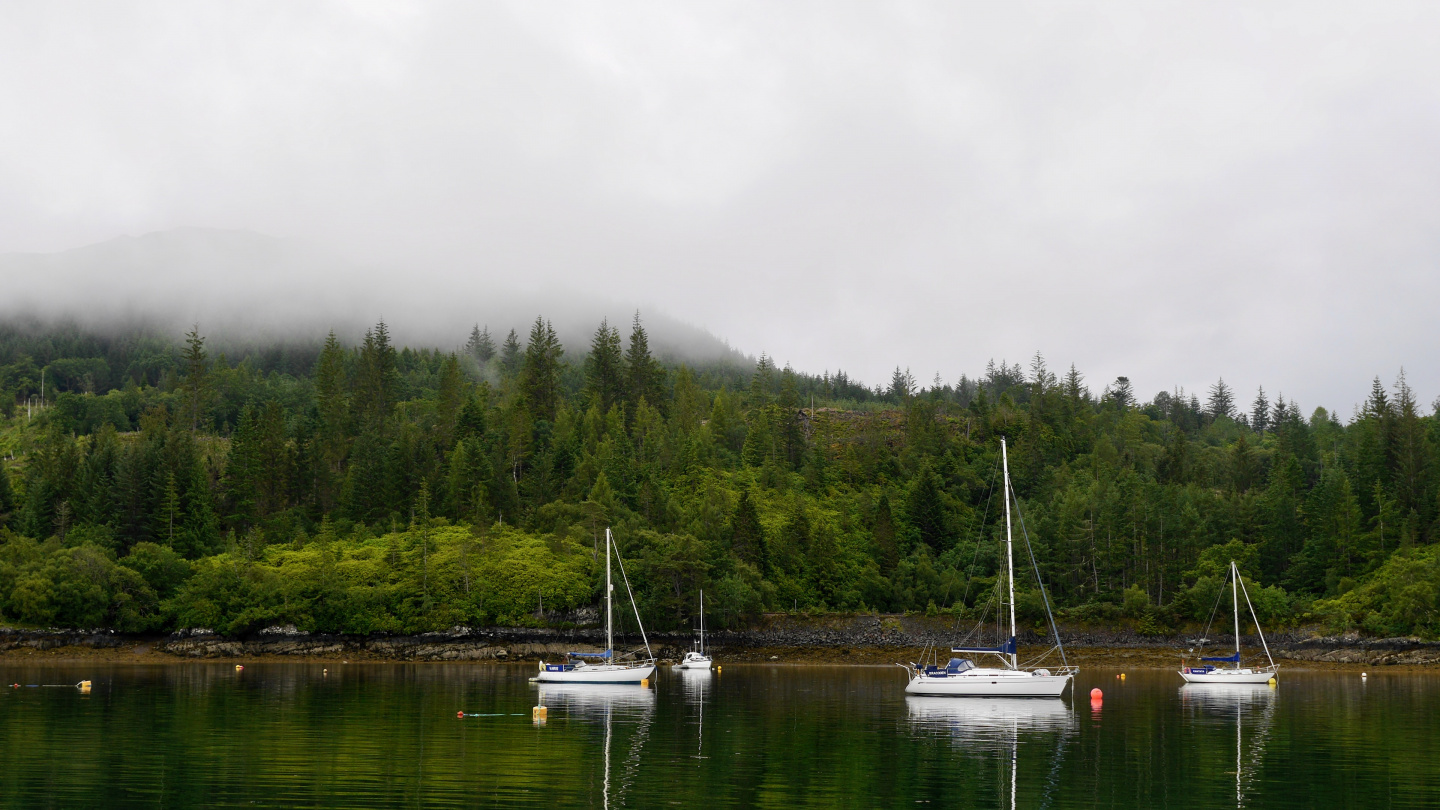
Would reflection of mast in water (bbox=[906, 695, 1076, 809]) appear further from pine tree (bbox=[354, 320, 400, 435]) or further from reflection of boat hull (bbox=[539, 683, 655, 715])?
pine tree (bbox=[354, 320, 400, 435])

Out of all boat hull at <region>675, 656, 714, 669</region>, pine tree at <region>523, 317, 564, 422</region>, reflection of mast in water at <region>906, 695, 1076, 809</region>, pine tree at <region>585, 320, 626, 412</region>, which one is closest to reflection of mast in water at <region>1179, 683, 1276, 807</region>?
reflection of mast in water at <region>906, 695, 1076, 809</region>

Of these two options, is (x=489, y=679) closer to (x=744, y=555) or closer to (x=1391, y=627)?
(x=744, y=555)

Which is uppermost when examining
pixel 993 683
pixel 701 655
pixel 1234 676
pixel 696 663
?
pixel 993 683

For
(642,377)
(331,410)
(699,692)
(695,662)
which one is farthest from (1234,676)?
(331,410)

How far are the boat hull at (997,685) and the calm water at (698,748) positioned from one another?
844 mm

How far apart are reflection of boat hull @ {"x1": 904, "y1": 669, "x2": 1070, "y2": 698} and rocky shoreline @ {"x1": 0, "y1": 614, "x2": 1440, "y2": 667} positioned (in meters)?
43.8

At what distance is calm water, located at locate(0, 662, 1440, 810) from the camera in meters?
30.8

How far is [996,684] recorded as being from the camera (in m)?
67.4

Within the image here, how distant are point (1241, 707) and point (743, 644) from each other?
5807 cm

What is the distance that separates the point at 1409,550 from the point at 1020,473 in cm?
4946

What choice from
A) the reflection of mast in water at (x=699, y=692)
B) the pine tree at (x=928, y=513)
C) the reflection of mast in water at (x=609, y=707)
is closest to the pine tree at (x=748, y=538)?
the reflection of mast in water at (x=699, y=692)

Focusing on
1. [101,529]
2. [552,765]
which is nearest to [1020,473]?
[101,529]

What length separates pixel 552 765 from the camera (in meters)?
36.6

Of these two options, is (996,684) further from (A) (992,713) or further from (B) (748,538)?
(B) (748,538)
